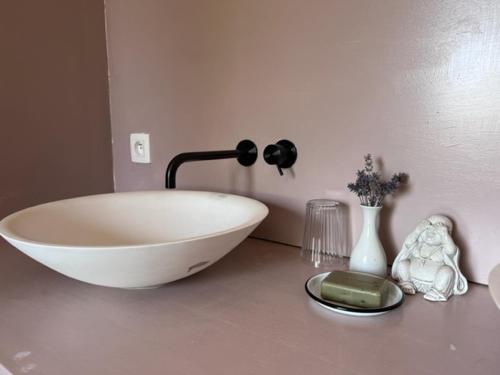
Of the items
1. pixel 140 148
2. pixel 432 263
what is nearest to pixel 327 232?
pixel 432 263

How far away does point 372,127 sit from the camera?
2.68 ft

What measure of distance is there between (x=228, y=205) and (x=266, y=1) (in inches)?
18.9

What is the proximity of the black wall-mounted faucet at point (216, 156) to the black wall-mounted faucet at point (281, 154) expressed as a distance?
8 centimetres

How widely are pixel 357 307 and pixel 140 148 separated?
2.80 feet

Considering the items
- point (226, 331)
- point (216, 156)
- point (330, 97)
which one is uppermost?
point (330, 97)

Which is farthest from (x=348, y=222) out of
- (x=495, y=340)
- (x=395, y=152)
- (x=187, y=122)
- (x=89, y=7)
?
(x=89, y=7)

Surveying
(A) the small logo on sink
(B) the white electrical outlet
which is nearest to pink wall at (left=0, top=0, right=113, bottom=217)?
(B) the white electrical outlet

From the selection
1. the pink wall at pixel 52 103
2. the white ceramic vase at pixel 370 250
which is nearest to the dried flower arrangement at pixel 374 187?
the white ceramic vase at pixel 370 250

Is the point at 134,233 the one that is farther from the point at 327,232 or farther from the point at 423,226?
the point at 423,226

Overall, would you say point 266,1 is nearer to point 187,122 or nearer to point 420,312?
point 187,122

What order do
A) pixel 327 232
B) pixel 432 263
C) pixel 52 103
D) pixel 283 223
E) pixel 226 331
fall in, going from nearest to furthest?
pixel 226 331 → pixel 432 263 → pixel 327 232 → pixel 283 223 → pixel 52 103

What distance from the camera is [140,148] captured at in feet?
4.07

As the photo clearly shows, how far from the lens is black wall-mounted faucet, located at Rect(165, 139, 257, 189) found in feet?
2.70

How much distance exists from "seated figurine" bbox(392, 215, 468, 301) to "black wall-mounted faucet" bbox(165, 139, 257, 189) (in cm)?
42
